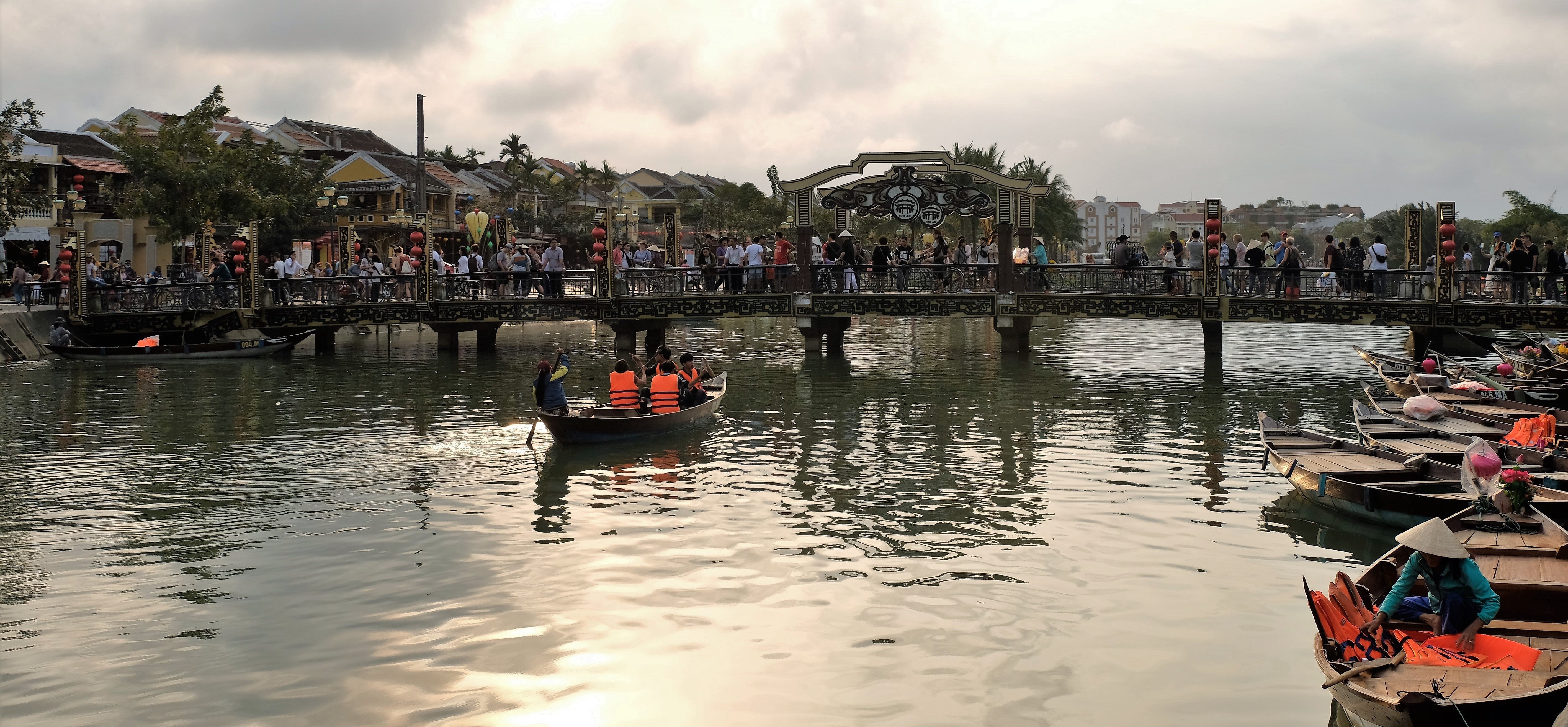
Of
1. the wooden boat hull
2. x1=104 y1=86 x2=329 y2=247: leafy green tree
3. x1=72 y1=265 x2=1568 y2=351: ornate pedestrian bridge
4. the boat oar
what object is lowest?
the boat oar

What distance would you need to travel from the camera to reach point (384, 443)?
1956cm

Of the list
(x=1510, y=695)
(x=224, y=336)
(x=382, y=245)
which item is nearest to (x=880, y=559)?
(x=1510, y=695)

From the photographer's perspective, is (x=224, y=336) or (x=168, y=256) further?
(x=168, y=256)

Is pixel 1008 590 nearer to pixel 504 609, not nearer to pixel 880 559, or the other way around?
pixel 880 559

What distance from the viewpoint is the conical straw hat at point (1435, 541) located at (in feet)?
26.8

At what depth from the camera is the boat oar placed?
7359mm

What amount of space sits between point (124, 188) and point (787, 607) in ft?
175

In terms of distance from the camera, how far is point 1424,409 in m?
17.8

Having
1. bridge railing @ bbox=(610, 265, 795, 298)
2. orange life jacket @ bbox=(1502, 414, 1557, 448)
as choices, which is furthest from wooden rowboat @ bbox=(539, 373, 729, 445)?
bridge railing @ bbox=(610, 265, 795, 298)

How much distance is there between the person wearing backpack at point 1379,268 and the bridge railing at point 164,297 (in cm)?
2876

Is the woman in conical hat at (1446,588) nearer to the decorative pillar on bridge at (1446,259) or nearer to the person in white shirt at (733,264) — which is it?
the decorative pillar on bridge at (1446,259)

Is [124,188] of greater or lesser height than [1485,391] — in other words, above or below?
above

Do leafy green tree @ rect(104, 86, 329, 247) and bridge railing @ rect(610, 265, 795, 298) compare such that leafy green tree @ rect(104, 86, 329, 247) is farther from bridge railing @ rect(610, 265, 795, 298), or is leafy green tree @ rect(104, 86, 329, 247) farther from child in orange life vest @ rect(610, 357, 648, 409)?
child in orange life vest @ rect(610, 357, 648, 409)

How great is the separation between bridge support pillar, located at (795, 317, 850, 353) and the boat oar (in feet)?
83.3
